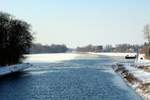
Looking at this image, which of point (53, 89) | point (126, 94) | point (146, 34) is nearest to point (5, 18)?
point (53, 89)

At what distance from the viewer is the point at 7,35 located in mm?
87125

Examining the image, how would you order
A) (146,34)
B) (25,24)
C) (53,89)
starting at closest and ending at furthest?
(53,89) < (25,24) < (146,34)

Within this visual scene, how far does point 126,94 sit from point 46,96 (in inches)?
273

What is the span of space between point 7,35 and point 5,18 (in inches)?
141

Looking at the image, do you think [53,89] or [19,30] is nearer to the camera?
[53,89]

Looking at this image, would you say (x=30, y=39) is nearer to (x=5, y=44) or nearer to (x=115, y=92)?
(x=5, y=44)

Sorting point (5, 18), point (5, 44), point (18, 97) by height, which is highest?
point (5, 18)

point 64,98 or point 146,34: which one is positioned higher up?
point 146,34

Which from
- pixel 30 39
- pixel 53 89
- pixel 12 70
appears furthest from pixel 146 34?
pixel 53 89

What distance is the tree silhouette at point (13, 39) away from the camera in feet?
274

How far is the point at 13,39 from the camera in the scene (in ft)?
287

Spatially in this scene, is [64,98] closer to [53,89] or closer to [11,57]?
[53,89]

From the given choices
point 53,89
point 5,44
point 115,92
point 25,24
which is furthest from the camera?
point 25,24

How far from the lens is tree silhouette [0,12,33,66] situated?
83.4 m
